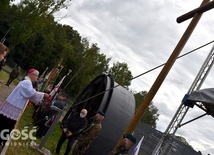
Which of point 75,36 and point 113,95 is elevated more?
point 75,36

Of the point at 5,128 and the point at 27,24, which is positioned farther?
the point at 27,24

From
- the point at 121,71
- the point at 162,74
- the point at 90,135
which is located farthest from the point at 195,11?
the point at 121,71

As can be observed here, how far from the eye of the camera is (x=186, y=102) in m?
7.98

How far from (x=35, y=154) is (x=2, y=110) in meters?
3.24

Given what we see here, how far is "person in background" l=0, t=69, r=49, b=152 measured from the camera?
547 cm

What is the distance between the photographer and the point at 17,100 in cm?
557

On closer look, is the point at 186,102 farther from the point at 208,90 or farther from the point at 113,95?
the point at 113,95

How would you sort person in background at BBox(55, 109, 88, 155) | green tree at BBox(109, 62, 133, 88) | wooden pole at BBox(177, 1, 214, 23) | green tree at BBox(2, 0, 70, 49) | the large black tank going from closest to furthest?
wooden pole at BBox(177, 1, 214, 23) < person in background at BBox(55, 109, 88, 155) < the large black tank < green tree at BBox(2, 0, 70, 49) < green tree at BBox(109, 62, 133, 88)

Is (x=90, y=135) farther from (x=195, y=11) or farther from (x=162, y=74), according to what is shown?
(x=195, y=11)

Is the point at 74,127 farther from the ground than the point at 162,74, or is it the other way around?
the point at 162,74

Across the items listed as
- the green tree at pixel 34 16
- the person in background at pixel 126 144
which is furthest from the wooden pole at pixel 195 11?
the green tree at pixel 34 16

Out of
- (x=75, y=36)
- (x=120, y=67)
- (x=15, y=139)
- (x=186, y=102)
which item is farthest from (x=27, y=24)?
(x=75, y=36)

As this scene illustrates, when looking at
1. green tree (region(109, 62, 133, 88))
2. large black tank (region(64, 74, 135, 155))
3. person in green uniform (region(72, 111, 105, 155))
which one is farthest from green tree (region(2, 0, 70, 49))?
green tree (region(109, 62, 133, 88))

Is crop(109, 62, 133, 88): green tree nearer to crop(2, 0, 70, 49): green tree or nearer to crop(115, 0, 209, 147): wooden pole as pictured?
crop(2, 0, 70, 49): green tree
